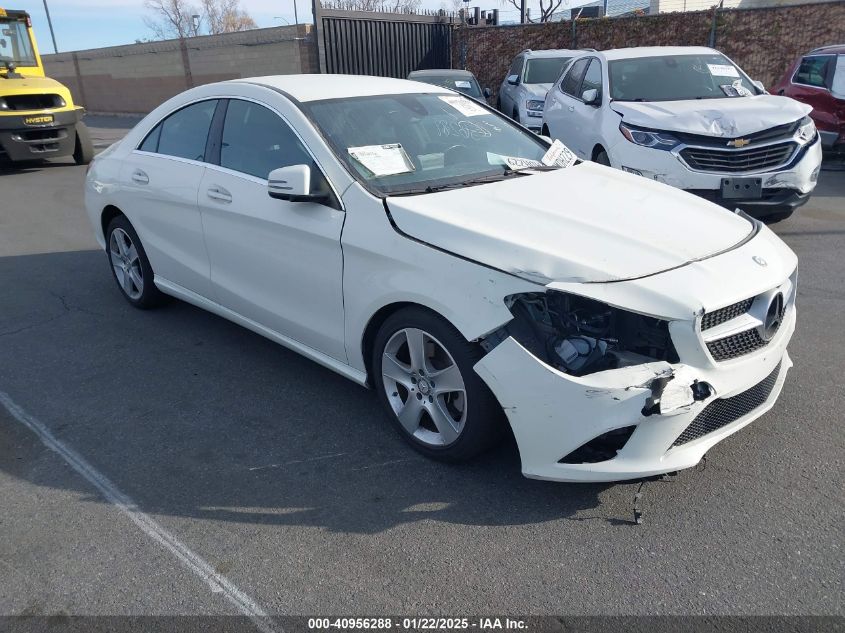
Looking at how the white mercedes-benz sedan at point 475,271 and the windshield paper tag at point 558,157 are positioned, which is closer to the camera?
the white mercedes-benz sedan at point 475,271

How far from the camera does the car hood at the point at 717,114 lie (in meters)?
6.64

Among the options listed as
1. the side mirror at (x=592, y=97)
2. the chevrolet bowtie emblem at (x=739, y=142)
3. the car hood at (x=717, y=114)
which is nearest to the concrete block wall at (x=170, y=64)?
the side mirror at (x=592, y=97)

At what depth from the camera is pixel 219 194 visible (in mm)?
4305

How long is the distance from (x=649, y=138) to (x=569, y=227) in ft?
13.8

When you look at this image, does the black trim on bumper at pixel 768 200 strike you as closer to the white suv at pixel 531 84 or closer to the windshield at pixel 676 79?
the windshield at pixel 676 79

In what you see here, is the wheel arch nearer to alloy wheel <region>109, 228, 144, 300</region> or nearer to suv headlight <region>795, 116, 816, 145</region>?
alloy wheel <region>109, 228, 144, 300</region>

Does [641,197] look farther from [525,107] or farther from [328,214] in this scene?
[525,107]

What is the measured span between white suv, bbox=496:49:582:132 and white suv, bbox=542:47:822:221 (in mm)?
4996

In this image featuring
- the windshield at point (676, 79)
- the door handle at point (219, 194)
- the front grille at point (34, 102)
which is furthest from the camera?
the front grille at point (34, 102)

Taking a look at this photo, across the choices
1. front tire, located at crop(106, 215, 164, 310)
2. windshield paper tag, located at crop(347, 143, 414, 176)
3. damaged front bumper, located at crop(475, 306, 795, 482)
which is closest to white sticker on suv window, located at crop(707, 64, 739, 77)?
windshield paper tag, located at crop(347, 143, 414, 176)

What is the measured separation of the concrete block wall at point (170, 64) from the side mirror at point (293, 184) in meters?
17.1

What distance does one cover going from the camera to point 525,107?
1319 cm

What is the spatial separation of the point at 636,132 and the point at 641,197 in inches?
142

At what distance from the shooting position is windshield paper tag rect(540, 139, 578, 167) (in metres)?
4.36
